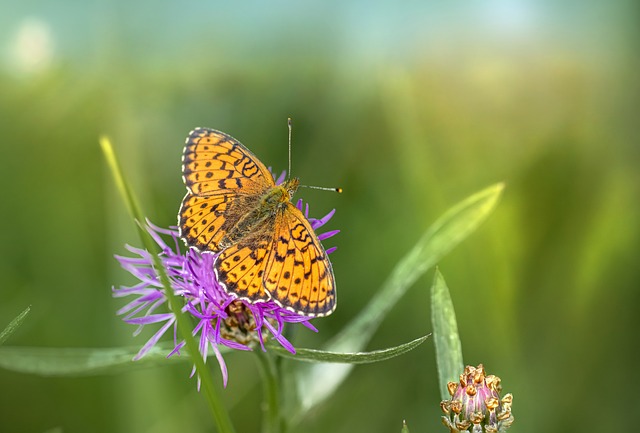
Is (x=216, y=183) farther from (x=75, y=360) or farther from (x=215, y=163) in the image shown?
(x=75, y=360)

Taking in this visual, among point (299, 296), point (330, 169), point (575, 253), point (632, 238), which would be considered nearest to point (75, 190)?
point (330, 169)

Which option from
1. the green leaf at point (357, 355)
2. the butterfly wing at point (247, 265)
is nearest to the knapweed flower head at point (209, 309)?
the butterfly wing at point (247, 265)

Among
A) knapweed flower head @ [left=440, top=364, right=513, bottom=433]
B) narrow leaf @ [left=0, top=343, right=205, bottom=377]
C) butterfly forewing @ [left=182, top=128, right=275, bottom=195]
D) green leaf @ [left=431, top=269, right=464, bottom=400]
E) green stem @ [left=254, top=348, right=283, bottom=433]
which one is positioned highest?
butterfly forewing @ [left=182, top=128, right=275, bottom=195]

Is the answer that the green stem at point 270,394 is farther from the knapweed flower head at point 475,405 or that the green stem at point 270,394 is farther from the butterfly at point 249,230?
the knapweed flower head at point 475,405

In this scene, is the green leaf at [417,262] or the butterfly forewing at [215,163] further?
the butterfly forewing at [215,163]

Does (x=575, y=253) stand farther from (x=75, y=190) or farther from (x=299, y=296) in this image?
(x=75, y=190)

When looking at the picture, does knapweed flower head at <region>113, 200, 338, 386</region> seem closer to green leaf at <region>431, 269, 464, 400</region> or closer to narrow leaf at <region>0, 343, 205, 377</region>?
narrow leaf at <region>0, 343, 205, 377</region>

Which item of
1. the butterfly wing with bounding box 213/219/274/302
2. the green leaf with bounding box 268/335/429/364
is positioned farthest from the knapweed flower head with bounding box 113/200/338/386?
the green leaf with bounding box 268/335/429/364
